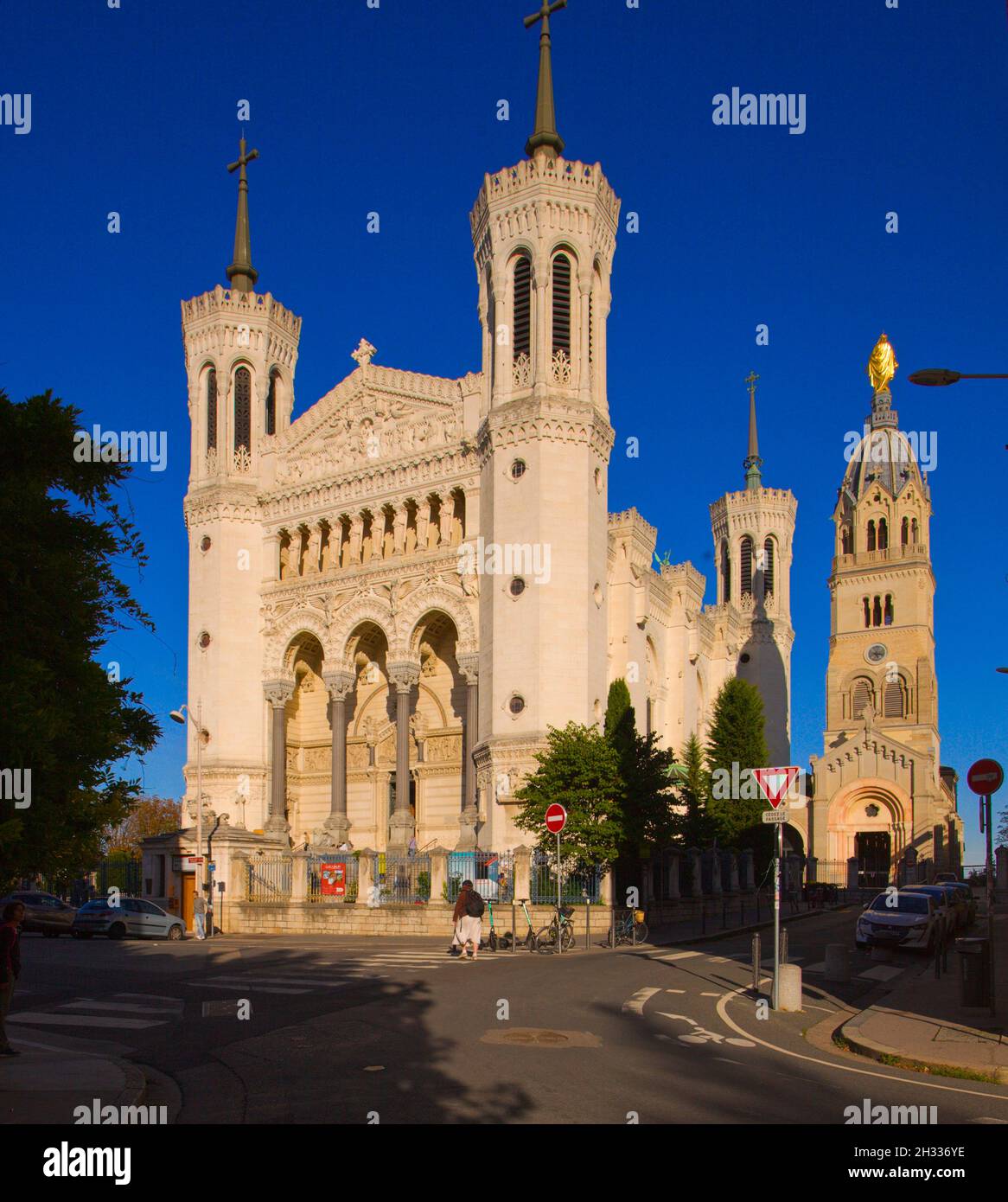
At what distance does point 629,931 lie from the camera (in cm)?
2961

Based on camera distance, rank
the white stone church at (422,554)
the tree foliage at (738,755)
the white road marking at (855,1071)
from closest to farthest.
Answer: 1. the white road marking at (855,1071)
2. the white stone church at (422,554)
3. the tree foliage at (738,755)

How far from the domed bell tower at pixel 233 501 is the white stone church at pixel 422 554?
97mm

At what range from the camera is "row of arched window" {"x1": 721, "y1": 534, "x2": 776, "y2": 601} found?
81.1 meters

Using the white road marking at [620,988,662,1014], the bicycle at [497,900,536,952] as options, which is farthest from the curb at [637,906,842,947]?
the white road marking at [620,988,662,1014]

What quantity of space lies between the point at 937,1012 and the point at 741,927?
2096 centimetres

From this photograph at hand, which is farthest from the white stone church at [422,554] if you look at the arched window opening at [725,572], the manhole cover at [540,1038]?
the manhole cover at [540,1038]

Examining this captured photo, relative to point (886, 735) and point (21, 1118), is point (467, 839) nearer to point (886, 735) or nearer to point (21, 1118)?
point (21, 1118)

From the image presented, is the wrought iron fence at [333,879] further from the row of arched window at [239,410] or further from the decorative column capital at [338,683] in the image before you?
the row of arched window at [239,410]

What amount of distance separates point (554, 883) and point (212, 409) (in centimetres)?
3112

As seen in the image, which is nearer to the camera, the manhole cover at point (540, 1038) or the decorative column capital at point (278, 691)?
the manhole cover at point (540, 1038)

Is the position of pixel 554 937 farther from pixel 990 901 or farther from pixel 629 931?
pixel 990 901

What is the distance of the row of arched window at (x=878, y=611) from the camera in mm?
94562

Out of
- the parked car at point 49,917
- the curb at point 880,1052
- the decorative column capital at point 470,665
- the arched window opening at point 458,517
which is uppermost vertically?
the arched window opening at point 458,517
